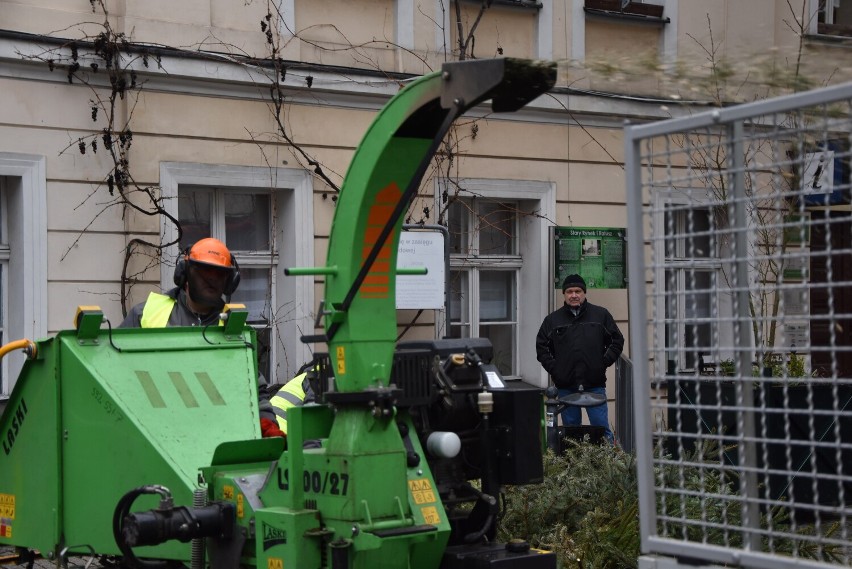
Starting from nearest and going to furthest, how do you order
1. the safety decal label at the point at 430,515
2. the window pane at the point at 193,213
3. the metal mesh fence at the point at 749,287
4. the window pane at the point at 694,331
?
the metal mesh fence at the point at 749,287 < the window pane at the point at 694,331 < the safety decal label at the point at 430,515 < the window pane at the point at 193,213

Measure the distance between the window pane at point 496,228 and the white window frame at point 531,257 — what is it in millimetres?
87

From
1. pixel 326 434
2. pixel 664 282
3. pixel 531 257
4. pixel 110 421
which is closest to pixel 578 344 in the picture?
pixel 531 257

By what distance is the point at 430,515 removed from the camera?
468cm

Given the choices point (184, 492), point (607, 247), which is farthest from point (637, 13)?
point (184, 492)

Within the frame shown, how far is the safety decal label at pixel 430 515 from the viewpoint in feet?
15.3

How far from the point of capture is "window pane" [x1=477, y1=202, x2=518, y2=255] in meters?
12.9

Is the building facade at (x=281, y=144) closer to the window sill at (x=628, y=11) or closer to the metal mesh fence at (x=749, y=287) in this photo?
the window sill at (x=628, y=11)

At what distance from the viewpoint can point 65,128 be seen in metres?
10.3

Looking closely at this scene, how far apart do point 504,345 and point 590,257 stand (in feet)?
3.96

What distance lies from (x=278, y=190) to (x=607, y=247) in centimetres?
333

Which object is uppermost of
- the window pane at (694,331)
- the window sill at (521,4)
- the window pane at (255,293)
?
the window sill at (521,4)

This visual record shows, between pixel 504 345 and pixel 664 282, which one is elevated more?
pixel 664 282

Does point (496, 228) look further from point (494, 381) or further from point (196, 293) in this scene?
point (494, 381)

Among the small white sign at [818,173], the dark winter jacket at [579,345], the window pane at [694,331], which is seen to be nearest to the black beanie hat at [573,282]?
the dark winter jacket at [579,345]
